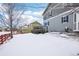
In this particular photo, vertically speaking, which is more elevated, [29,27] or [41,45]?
[29,27]

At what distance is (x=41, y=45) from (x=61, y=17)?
0.59 m

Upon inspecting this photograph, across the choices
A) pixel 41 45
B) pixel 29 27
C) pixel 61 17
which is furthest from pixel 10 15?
pixel 61 17

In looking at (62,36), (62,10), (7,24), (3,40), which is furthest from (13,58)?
(62,10)

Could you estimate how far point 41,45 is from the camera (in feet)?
10.3

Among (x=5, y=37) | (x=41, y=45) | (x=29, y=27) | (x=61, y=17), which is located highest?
(x=61, y=17)

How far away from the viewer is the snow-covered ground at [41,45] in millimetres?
3068

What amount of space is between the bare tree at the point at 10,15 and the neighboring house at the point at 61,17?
47 cm

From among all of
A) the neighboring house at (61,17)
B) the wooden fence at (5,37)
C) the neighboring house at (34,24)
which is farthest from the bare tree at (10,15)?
the neighboring house at (61,17)

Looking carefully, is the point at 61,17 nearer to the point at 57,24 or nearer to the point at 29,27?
the point at 57,24

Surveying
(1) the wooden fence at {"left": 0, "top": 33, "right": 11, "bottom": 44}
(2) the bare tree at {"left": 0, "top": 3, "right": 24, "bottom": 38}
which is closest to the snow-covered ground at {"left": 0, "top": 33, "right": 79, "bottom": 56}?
(1) the wooden fence at {"left": 0, "top": 33, "right": 11, "bottom": 44}

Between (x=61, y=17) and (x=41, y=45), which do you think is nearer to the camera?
(x=41, y=45)

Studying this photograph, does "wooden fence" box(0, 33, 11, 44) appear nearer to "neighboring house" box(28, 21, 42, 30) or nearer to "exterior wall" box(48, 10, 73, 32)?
"neighboring house" box(28, 21, 42, 30)

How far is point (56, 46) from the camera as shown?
3.12 metres

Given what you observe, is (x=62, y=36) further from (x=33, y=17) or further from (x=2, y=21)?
(x=2, y=21)
